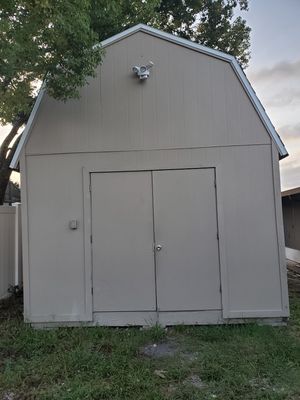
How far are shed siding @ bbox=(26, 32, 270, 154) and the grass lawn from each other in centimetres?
258

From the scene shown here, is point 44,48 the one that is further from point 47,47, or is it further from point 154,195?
point 154,195

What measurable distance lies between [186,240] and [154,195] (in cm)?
79

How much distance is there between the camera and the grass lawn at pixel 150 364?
3633mm

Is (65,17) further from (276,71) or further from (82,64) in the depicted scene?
(276,71)

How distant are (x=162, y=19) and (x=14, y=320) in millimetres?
10382

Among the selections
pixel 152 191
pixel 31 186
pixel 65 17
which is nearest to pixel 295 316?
pixel 152 191

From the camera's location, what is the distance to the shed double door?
566 centimetres

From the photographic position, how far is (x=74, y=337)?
508cm

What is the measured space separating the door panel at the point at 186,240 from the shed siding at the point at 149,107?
22.8 inches

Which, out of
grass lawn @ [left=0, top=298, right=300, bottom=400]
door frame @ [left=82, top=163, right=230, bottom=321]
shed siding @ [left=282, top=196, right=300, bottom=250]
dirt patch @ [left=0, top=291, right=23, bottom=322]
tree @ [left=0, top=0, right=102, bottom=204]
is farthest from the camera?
shed siding @ [left=282, top=196, right=300, bottom=250]

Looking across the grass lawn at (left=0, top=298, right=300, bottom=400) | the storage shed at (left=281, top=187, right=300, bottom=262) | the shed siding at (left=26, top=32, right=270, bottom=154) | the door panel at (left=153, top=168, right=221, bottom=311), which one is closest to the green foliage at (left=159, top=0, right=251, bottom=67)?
the storage shed at (left=281, top=187, right=300, bottom=262)

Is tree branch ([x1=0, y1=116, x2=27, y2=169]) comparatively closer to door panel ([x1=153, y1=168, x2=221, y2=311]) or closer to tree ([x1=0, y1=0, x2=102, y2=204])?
tree ([x1=0, y1=0, x2=102, y2=204])

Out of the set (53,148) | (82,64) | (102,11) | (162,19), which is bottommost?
(53,148)

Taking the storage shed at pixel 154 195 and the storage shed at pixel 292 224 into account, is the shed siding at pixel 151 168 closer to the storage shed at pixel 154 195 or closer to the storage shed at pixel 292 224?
the storage shed at pixel 154 195
